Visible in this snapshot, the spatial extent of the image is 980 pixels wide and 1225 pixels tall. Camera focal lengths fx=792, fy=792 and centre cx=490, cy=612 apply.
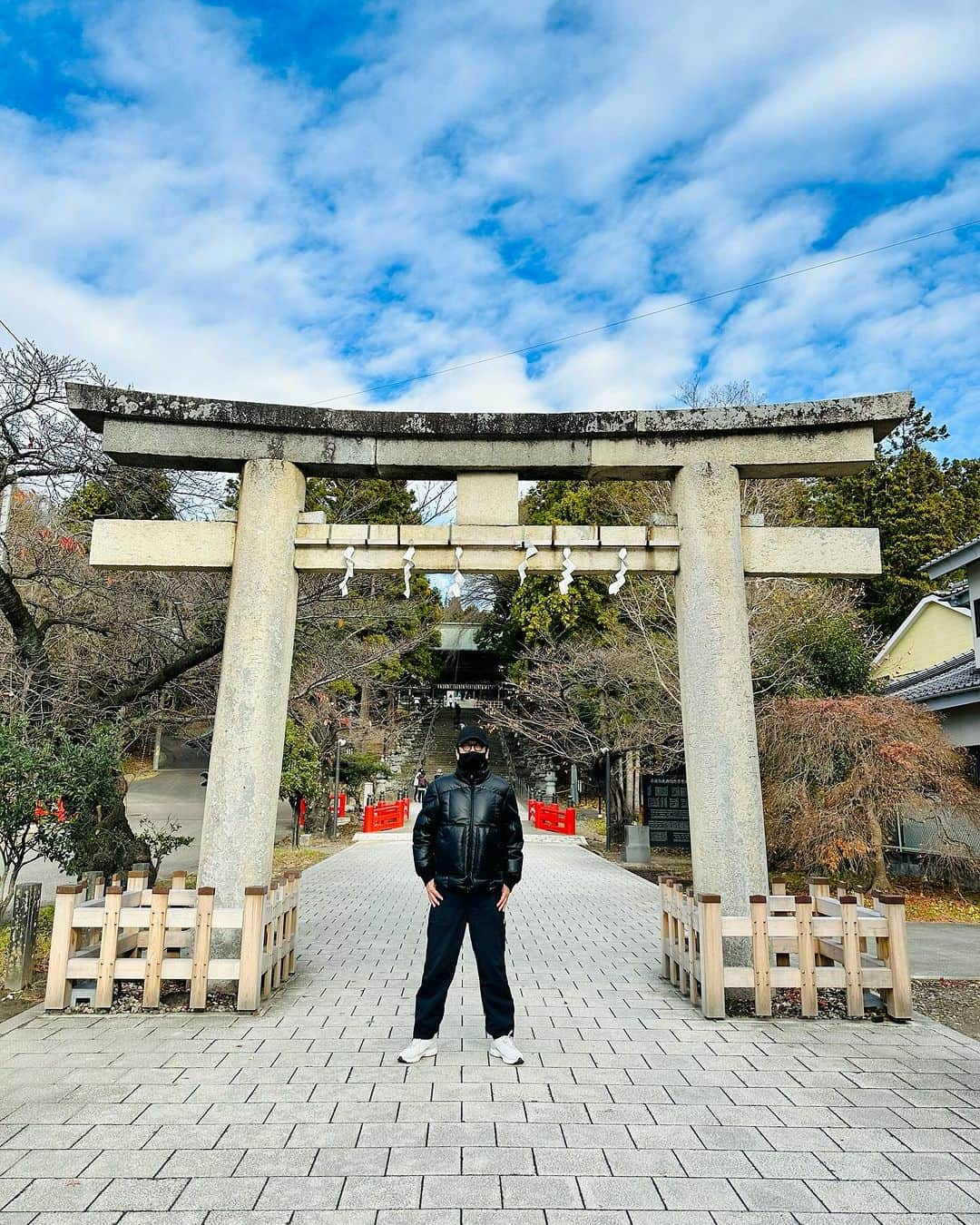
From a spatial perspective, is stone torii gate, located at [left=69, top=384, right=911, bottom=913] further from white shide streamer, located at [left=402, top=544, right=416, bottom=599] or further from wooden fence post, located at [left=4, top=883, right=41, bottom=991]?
wooden fence post, located at [left=4, top=883, right=41, bottom=991]

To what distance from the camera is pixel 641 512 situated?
63.3 ft

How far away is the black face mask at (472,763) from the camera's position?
5062 millimetres

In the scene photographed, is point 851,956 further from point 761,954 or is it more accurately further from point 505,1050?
point 505,1050

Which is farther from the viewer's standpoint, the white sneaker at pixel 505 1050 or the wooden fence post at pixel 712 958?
the wooden fence post at pixel 712 958

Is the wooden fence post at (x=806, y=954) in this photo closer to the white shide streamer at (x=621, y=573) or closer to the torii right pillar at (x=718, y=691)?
the torii right pillar at (x=718, y=691)

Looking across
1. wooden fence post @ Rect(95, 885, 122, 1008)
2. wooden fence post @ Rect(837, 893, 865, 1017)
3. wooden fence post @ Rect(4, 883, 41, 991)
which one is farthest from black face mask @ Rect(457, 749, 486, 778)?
wooden fence post @ Rect(4, 883, 41, 991)

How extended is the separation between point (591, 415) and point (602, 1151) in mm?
5300

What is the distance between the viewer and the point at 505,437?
22.7 feet

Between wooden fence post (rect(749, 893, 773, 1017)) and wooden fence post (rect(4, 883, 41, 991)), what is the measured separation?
5.63 metres

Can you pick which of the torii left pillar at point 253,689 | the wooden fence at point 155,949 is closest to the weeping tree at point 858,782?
the torii left pillar at point 253,689

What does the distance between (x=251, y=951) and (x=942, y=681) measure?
13991 millimetres

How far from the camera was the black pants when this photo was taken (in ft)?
15.6

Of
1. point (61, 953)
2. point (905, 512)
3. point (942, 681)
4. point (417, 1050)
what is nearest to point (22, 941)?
point (61, 953)

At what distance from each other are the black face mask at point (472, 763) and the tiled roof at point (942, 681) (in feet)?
34.1
